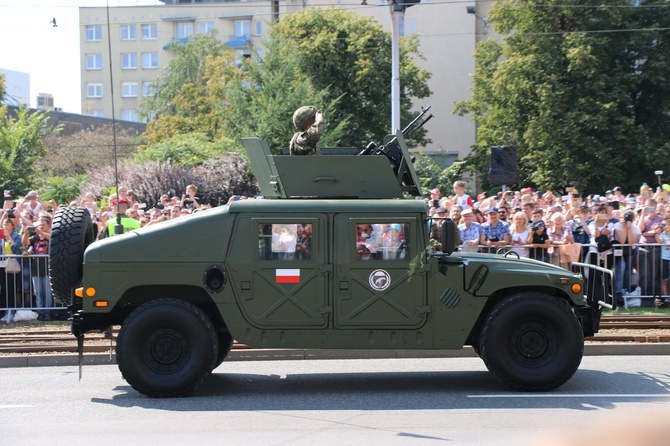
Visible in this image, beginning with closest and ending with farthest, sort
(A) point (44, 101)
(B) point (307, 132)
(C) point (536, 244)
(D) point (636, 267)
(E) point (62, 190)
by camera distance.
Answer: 1. (B) point (307, 132)
2. (C) point (536, 244)
3. (D) point (636, 267)
4. (E) point (62, 190)
5. (A) point (44, 101)

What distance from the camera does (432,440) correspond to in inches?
306

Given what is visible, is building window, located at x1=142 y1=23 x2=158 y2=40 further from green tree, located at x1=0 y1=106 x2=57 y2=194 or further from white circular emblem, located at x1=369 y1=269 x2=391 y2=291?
white circular emblem, located at x1=369 y1=269 x2=391 y2=291

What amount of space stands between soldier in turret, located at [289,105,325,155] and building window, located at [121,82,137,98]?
97.4 m

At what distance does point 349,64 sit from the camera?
5072 centimetres

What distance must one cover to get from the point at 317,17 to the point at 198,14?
50.5 meters

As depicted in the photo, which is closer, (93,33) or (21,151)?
(21,151)

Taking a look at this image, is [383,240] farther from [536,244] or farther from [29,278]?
[29,278]

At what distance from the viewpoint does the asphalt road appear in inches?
316

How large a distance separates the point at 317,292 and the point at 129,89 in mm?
98987

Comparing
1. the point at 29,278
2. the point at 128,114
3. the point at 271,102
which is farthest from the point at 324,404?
the point at 128,114

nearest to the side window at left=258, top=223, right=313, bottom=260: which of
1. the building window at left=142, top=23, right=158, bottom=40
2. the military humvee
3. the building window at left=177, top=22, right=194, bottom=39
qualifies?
the military humvee

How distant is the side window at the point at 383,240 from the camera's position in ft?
→ 31.7

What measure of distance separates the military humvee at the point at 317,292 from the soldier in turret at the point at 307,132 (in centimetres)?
96

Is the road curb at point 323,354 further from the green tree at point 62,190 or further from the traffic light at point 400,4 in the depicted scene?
the green tree at point 62,190
